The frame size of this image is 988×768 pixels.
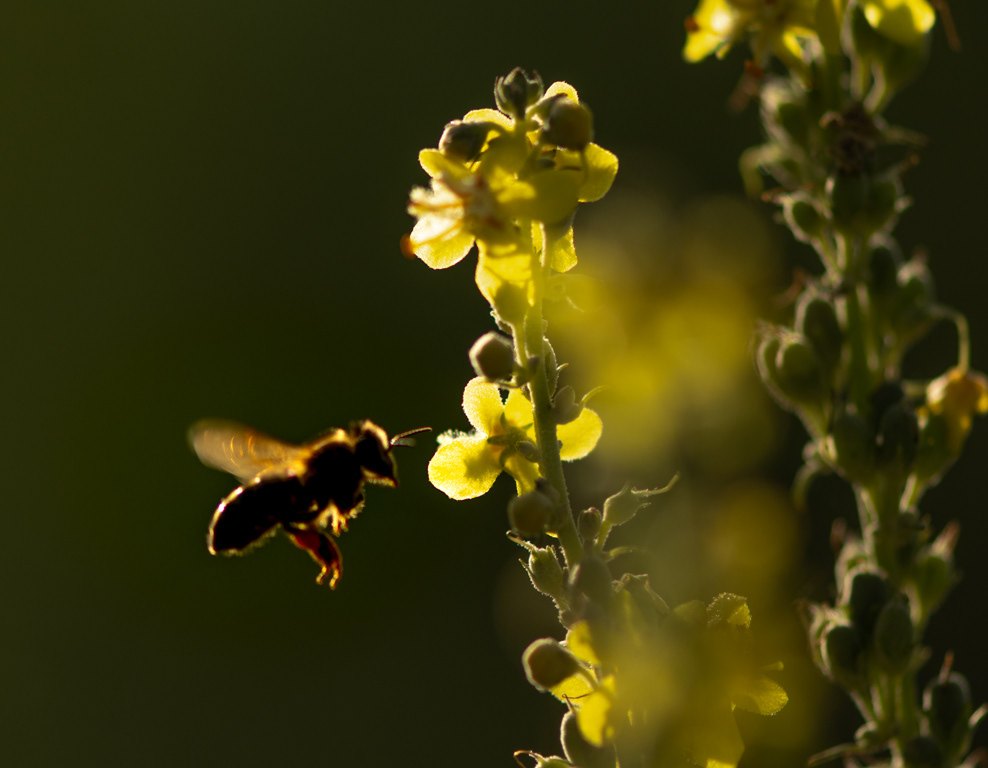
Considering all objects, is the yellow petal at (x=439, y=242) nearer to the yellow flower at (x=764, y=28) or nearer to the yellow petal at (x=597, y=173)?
the yellow petal at (x=597, y=173)

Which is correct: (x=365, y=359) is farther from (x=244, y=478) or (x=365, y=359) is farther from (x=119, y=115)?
(x=244, y=478)

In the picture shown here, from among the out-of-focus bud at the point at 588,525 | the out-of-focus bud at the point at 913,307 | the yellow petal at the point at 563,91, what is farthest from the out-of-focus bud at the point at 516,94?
the out-of-focus bud at the point at 913,307

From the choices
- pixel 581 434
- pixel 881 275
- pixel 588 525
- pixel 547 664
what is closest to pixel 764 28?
pixel 881 275

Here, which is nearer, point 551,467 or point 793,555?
point 551,467

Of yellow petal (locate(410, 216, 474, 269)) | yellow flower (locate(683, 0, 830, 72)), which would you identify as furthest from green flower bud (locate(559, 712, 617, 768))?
yellow flower (locate(683, 0, 830, 72))

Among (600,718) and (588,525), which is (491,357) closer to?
(588,525)

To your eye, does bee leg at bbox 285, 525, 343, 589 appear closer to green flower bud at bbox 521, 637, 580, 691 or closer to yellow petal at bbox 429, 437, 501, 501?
yellow petal at bbox 429, 437, 501, 501

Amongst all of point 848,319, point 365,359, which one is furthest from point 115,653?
point 848,319
